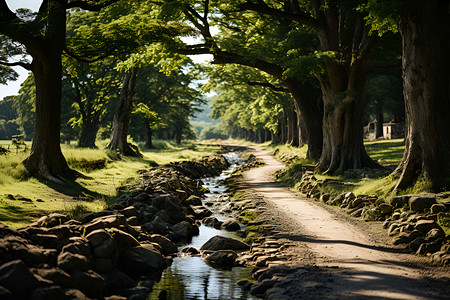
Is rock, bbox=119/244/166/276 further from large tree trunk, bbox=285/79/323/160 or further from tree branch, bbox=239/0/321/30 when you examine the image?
large tree trunk, bbox=285/79/323/160

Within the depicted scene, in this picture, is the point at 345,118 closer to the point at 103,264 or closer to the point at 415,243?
the point at 415,243

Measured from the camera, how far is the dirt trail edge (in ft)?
21.1

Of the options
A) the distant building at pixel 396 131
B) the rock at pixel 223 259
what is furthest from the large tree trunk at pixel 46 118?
the distant building at pixel 396 131

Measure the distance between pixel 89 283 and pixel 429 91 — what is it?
10.1 m

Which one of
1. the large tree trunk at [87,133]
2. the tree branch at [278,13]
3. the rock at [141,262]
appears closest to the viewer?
the rock at [141,262]

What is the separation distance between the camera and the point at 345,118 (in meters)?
19.5

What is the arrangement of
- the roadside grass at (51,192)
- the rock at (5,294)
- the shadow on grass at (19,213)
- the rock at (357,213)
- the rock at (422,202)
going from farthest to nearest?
the rock at (357,213) < the roadside grass at (51,192) < the rock at (422,202) < the shadow on grass at (19,213) < the rock at (5,294)

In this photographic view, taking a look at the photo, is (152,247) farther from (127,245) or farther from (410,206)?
(410,206)

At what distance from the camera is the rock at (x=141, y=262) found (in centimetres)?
828

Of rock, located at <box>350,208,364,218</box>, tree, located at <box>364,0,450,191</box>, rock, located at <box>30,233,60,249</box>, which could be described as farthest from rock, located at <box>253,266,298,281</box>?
tree, located at <box>364,0,450,191</box>

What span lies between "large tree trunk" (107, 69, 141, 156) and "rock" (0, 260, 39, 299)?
26.1 meters

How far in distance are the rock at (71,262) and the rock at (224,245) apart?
352cm

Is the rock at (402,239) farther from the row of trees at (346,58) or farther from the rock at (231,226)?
the rock at (231,226)

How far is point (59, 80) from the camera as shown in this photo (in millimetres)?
16203
